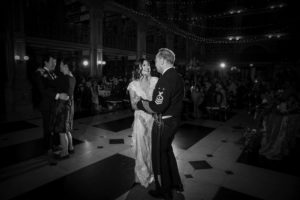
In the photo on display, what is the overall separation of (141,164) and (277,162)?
8.75ft

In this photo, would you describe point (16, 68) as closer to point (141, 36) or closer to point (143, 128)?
point (143, 128)

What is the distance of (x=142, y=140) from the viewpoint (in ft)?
9.35

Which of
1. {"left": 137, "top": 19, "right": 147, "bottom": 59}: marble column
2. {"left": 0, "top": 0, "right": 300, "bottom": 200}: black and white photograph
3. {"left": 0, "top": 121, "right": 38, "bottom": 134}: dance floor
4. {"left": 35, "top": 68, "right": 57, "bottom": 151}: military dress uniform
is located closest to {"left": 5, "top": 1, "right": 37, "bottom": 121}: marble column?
{"left": 0, "top": 0, "right": 300, "bottom": 200}: black and white photograph

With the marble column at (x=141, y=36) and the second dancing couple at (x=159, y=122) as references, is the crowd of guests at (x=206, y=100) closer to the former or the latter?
the second dancing couple at (x=159, y=122)

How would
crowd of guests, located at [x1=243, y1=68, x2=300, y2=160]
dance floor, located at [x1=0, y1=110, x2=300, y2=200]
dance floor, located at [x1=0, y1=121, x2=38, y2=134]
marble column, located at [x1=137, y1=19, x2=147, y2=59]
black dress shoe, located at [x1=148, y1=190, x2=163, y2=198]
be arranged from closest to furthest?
black dress shoe, located at [x1=148, y1=190, x2=163, y2=198] → dance floor, located at [x1=0, y1=110, x2=300, y2=200] → crowd of guests, located at [x1=243, y1=68, x2=300, y2=160] → dance floor, located at [x1=0, y1=121, x2=38, y2=134] → marble column, located at [x1=137, y1=19, x2=147, y2=59]

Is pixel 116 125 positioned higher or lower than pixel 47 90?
lower

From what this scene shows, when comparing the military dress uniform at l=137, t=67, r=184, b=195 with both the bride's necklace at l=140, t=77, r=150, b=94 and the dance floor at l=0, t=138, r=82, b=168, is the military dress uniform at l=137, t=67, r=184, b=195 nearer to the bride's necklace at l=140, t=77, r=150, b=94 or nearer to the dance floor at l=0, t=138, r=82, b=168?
the bride's necklace at l=140, t=77, r=150, b=94

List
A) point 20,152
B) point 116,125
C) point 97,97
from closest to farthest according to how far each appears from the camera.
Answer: point 20,152 → point 116,125 → point 97,97

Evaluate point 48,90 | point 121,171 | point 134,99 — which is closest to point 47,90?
point 48,90

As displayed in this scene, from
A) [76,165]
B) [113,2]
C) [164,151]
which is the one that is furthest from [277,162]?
[113,2]

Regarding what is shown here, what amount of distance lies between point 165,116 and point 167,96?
27 cm

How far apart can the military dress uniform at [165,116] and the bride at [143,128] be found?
36 cm

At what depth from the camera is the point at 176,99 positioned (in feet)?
7.63

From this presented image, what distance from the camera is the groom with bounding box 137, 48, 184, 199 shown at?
87.5 inches
